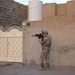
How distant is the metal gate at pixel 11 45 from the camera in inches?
543

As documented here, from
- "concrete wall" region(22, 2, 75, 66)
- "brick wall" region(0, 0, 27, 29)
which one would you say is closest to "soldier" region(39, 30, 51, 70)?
"concrete wall" region(22, 2, 75, 66)

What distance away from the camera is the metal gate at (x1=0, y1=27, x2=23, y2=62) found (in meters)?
13.8

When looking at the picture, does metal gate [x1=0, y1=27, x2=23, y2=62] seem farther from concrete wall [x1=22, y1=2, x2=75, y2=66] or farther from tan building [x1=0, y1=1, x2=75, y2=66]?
concrete wall [x1=22, y1=2, x2=75, y2=66]

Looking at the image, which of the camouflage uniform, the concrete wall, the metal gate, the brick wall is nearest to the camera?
the camouflage uniform

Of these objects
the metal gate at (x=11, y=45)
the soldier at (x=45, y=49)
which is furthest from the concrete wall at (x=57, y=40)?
the soldier at (x=45, y=49)

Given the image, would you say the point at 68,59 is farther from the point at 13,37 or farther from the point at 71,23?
the point at 13,37

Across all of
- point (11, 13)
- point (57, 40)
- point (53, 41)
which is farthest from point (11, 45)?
point (11, 13)

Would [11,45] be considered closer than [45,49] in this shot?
No

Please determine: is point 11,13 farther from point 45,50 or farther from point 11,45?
point 45,50

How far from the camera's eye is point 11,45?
1413 cm

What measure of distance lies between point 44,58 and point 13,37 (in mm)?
3771

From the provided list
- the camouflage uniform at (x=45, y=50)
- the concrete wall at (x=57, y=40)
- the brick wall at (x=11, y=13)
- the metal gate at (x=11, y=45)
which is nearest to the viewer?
the camouflage uniform at (x=45, y=50)

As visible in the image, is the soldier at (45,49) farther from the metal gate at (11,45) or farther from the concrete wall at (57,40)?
the metal gate at (11,45)

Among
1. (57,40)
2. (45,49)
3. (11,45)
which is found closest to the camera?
(45,49)
